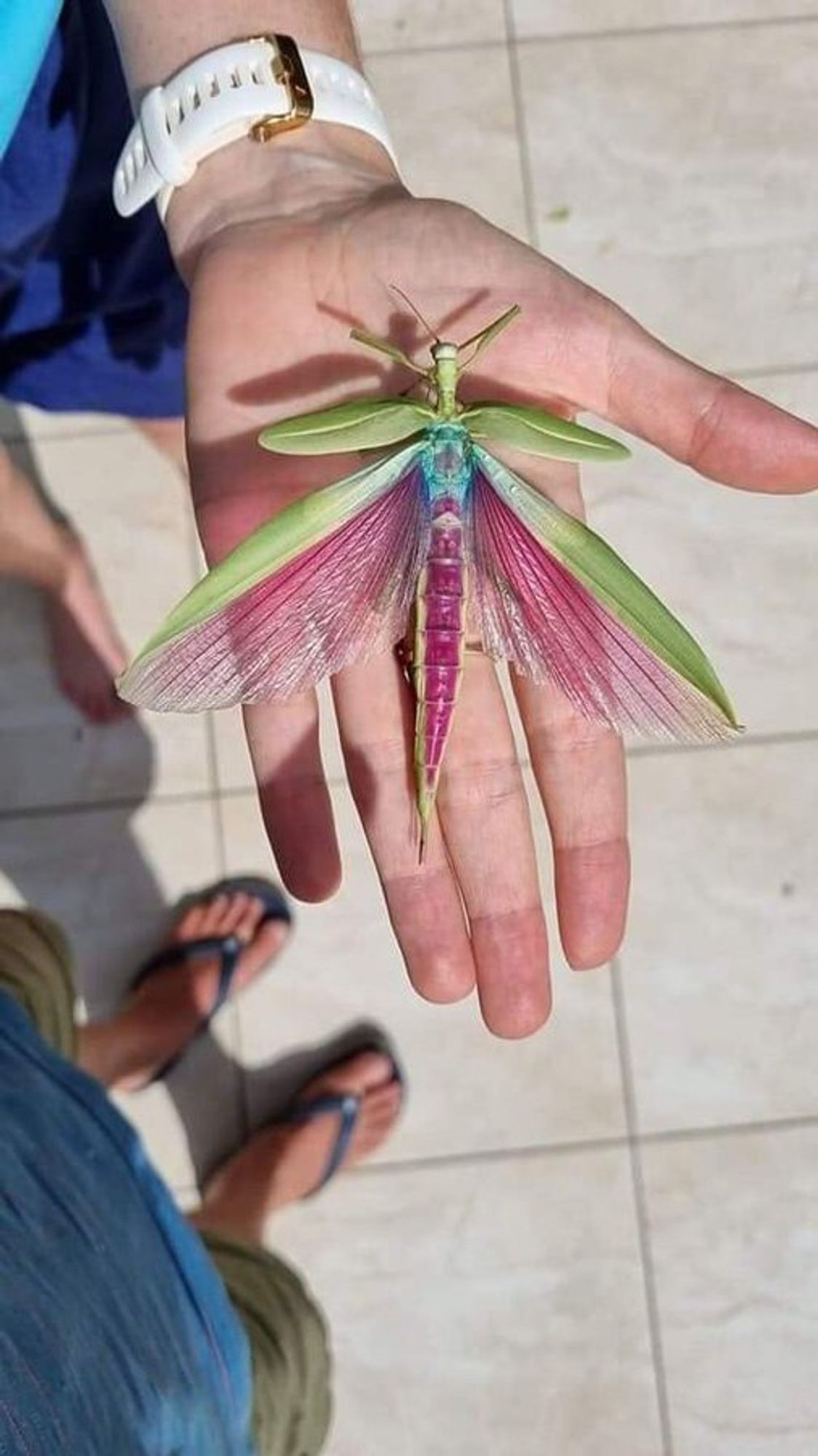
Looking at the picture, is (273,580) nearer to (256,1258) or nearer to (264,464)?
(264,464)

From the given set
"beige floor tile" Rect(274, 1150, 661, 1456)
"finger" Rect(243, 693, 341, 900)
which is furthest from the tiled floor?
"finger" Rect(243, 693, 341, 900)

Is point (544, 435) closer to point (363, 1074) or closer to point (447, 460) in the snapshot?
point (447, 460)

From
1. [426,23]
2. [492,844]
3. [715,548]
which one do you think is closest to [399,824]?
[492,844]

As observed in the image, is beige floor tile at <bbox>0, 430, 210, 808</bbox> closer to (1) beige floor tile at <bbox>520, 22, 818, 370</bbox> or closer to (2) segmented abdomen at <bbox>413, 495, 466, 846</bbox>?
(1) beige floor tile at <bbox>520, 22, 818, 370</bbox>

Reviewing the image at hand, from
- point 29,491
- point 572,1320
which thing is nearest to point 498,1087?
point 572,1320

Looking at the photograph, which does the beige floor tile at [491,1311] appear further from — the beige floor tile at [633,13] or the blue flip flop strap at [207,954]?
the beige floor tile at [633,13]

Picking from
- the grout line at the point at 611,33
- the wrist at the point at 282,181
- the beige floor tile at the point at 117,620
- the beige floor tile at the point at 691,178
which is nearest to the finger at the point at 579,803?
the wrist at the point at 282,181
